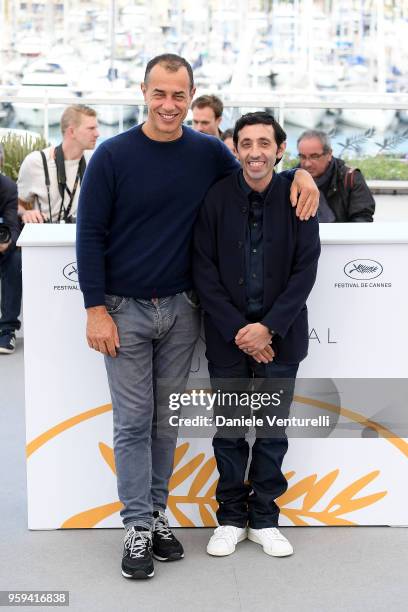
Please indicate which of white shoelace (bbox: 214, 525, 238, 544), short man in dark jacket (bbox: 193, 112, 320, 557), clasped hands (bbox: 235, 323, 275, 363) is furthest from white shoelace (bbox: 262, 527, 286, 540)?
clasped hands (bbox: 235, 323, 275, 363)

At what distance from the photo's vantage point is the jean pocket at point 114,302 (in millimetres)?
3372

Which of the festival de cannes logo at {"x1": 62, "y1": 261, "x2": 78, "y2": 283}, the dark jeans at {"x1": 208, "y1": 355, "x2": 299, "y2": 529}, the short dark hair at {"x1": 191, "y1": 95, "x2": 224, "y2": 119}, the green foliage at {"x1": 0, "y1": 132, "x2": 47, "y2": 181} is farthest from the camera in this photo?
the green foliage at {"x1": 0, "y1": 132, "x2": 47, "y2": 181}

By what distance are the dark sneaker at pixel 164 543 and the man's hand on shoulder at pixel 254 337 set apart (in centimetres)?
73

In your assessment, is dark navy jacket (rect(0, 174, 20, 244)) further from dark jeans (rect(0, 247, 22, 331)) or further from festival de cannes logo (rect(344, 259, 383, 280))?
festival de cannes logo (rect(344, 259, 383, 280))

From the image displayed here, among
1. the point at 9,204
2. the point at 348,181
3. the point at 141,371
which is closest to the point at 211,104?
the point at 9,204

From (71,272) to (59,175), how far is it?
2.85 meters

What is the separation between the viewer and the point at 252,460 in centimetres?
363

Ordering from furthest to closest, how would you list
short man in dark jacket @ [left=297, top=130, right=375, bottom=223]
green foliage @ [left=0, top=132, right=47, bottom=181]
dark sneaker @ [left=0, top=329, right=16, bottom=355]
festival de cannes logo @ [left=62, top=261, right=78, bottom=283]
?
green foliage @ [left=0, top=132, right=47, bottom=181], dark sneaker @ [left=0, top=329, right=16, bottom=355], short man in dark jacket @ [left=297, top=130, right=375, bottom=223], festival de cannes logo @ [left=62, top=261, right=78, bottom=283]

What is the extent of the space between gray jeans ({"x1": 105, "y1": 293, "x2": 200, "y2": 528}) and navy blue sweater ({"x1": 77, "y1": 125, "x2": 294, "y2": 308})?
0.21ft

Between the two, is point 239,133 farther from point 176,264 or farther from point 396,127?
point 396,127

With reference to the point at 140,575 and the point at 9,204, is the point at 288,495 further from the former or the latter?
the point at 9,204

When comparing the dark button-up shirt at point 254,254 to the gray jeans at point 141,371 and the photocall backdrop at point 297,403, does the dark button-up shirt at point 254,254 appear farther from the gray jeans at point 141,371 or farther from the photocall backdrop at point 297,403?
the photocall backdrop at point 297,403

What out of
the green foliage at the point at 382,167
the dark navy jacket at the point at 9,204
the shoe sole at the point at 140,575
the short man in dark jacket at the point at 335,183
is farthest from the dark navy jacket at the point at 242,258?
the green foliage at the point at 382,167

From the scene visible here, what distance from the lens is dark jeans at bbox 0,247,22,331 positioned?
22.5ft
